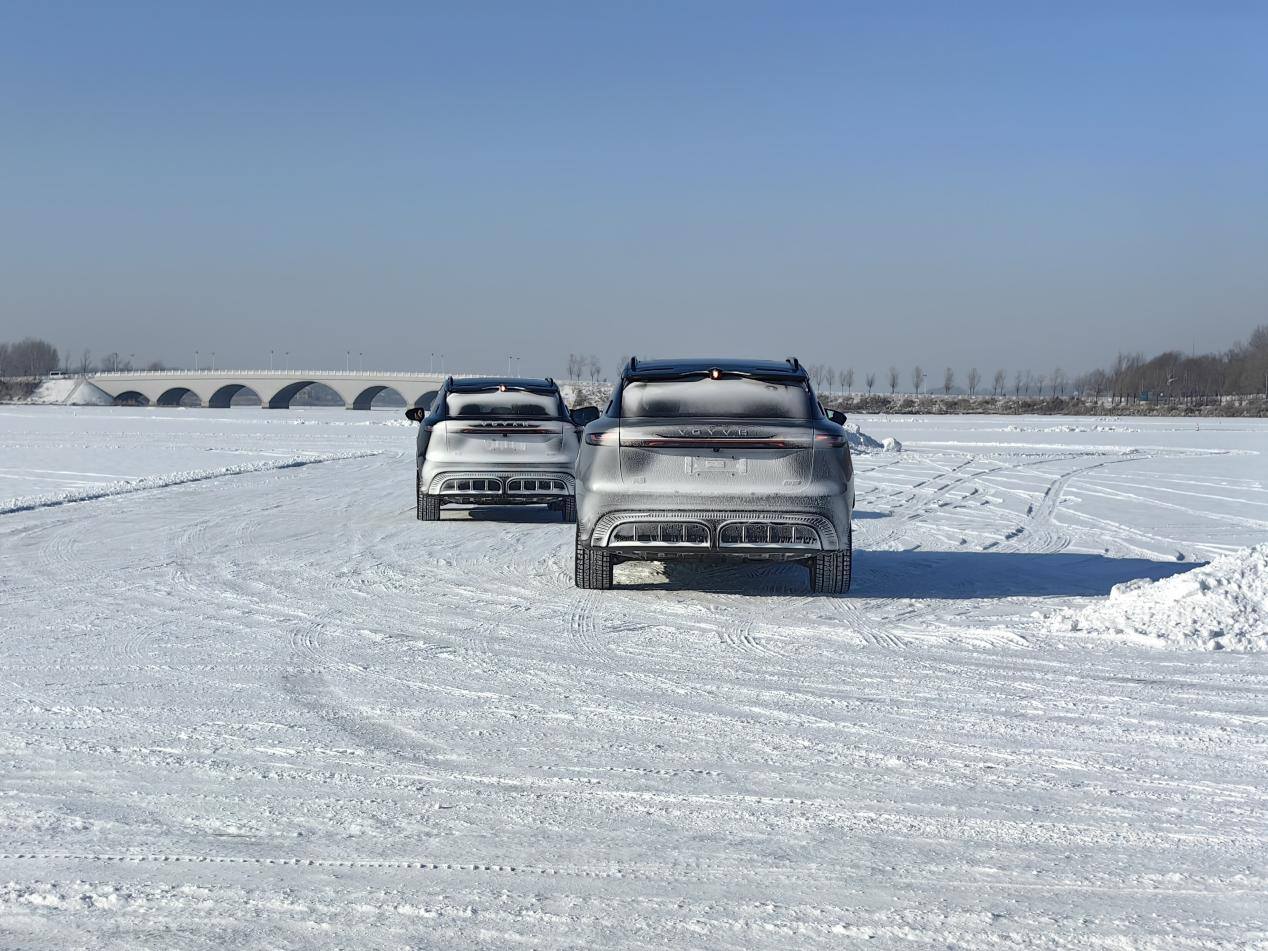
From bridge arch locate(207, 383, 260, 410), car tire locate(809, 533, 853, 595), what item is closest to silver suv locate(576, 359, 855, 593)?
car tire locate(809, 533, 853, 595)

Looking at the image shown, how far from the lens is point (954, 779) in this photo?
4.79 m

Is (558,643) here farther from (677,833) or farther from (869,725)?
(677,833)

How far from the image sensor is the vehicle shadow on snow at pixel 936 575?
971 cm

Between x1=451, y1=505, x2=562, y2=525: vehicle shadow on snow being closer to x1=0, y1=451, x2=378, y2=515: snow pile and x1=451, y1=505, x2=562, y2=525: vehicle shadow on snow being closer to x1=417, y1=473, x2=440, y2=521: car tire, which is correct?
x1=417, y1=473, x2=440, y2=521: car tire

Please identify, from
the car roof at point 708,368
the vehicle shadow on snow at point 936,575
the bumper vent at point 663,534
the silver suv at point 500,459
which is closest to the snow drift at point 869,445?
the silver suv at point 500,459

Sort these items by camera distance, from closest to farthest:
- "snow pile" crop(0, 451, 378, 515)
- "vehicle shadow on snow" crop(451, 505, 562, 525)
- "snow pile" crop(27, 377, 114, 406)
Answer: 1. "vehicle shadow on snow" crop(451, 505, 562, 525)
2. "snow pile" crop(0, 451, 378, 515)
3. "snow pile" crop(27, 377, 114, 406)

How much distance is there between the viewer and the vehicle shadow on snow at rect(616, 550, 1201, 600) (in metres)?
9.71

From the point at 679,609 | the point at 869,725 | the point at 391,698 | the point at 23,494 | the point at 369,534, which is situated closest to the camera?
the point at 869,725

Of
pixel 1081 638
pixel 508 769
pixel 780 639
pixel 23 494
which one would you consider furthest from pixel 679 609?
pixel 23 494

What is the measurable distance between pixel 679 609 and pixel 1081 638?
2.49 metres

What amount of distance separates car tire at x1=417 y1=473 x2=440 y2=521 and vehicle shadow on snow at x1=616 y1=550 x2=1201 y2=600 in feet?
12.2

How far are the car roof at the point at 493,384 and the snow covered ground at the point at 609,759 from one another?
3.44 meters

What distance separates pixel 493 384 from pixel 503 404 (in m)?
0.35

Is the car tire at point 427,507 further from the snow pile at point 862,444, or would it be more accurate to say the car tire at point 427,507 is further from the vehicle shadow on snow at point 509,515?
the snow pile at point 862,444
